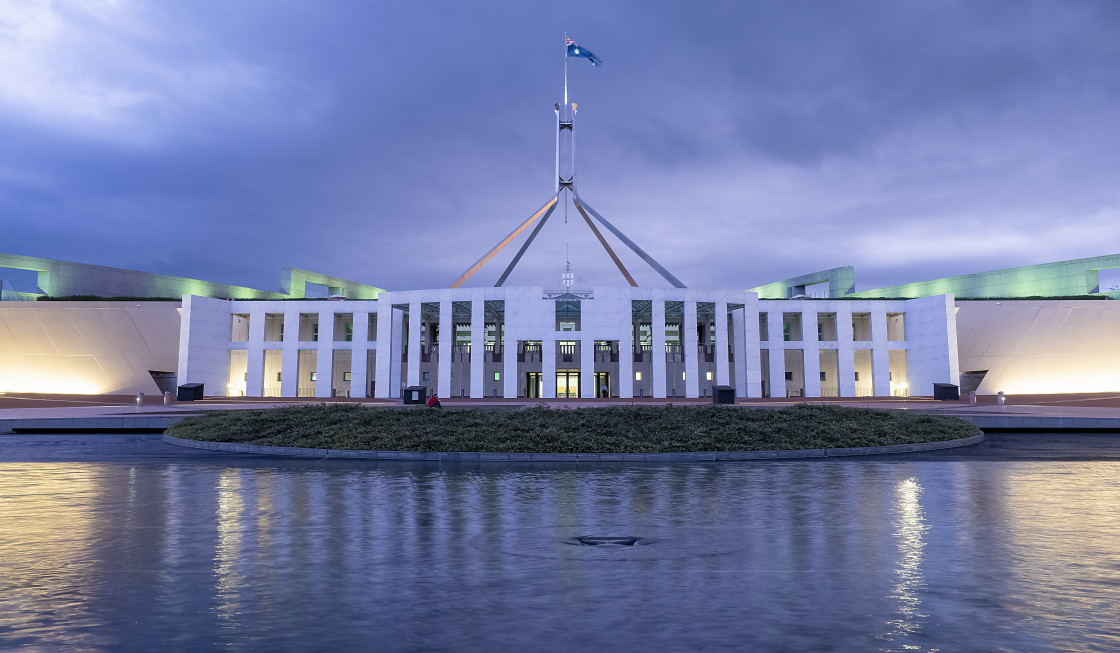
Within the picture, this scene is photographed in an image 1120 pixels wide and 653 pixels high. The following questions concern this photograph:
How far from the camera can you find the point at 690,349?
56250 millimetres

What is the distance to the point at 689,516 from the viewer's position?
1094cm

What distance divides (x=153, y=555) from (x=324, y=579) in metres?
2.49

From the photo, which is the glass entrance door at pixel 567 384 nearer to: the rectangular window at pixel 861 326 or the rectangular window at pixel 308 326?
the rectangular window at pixel 308 326

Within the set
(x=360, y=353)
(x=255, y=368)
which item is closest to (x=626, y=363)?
(x=360, y=353)

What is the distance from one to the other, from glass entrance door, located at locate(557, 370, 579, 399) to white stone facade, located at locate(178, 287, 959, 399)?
3.5 inches

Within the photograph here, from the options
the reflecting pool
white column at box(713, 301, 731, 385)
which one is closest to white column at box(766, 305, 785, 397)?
white column at box(713, 301, 731, 385)

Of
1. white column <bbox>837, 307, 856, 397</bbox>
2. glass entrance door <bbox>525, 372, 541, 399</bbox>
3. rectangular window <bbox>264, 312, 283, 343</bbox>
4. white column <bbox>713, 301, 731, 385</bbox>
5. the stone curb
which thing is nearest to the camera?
the stone curb

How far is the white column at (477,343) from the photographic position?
56.5 meters

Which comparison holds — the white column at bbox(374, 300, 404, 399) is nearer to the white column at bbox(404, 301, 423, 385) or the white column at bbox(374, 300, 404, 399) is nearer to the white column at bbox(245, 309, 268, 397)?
the white column at bbox(404, 301, 423, 385)

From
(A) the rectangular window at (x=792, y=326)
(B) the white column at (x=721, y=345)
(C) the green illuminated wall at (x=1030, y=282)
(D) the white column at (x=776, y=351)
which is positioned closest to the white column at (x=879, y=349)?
(A) the rectangular window at (x=792, y=326)

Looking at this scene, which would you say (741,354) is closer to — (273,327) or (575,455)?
(273,327)

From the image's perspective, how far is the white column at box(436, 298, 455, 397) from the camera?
57.2m

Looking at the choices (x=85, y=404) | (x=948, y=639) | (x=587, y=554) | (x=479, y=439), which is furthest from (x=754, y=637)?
(x=85, y=404)

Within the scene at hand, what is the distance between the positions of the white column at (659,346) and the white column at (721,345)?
4309 mm
